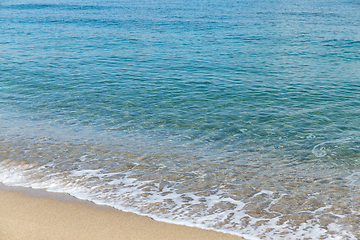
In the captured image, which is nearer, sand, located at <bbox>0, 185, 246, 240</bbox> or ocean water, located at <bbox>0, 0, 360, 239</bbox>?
sand, located at <bbox>0, 185, 246, 240</bbox>

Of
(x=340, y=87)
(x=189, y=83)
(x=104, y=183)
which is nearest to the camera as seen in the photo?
(x=104, y=183)

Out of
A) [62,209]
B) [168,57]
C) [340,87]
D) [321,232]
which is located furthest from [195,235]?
[168,57]

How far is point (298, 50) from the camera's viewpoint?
2289 centimetres

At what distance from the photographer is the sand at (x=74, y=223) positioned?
17.4 feet

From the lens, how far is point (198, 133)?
10.1m

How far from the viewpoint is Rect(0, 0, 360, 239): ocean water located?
248 inches

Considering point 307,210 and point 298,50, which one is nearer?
point 307,210

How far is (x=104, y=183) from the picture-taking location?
711 centimetres

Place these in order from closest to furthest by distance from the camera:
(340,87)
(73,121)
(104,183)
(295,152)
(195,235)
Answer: (195,235) → (104,183) → (295,152) → (73,121) → (340,87)

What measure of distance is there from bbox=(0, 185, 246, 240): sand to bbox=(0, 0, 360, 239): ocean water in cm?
30

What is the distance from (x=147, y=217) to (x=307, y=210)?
319cm

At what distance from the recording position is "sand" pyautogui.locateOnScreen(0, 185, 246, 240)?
5.30 meters

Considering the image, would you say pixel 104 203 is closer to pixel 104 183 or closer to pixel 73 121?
pixel 104 183

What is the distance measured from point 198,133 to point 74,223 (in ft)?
17.7
